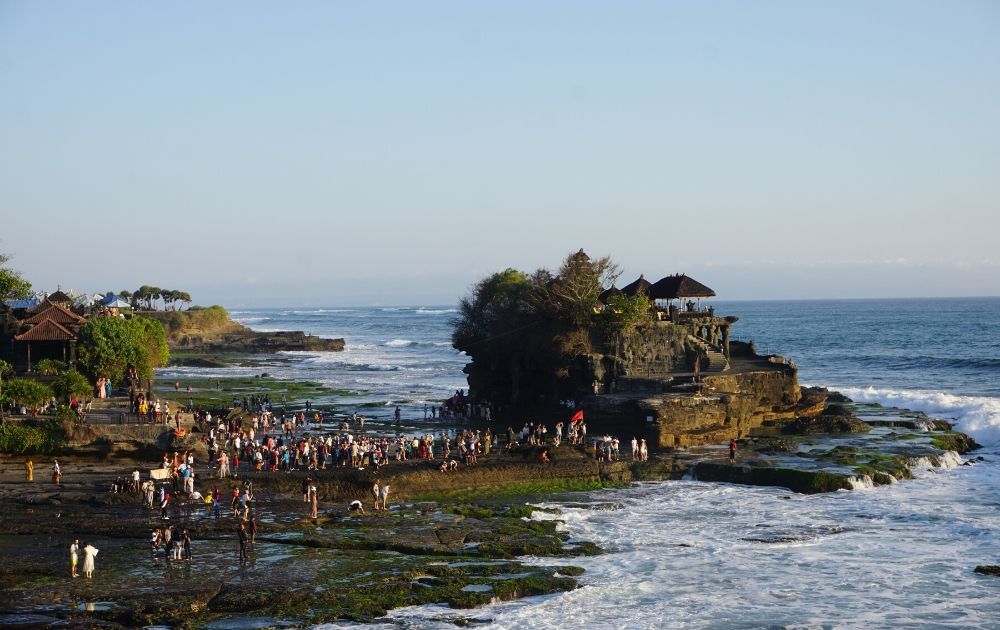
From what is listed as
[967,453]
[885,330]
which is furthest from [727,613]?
[885,330]

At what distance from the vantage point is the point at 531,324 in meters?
53.8

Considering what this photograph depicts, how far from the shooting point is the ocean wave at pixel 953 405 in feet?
168

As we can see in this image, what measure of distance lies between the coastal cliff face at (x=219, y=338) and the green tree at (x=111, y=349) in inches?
2336

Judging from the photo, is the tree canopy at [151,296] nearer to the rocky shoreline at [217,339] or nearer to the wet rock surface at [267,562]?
the rocky shoreline at [217,339]

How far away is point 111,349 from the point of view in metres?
46.6

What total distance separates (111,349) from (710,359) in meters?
29.6

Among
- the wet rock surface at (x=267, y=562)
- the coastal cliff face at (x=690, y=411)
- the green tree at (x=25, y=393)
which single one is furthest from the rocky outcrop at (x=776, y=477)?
the green tree at (x=25, y=393)

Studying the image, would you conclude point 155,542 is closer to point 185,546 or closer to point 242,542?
point 185,546

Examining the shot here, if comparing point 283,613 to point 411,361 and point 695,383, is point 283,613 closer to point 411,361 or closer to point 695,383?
point 695,383

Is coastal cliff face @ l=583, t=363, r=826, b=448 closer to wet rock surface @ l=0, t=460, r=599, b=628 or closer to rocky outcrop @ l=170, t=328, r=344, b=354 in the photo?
wet rock surface @ l=0, t=460, r=599, b=628

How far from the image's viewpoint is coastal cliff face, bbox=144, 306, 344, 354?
364ft

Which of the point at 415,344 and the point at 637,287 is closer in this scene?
the point at 637,287

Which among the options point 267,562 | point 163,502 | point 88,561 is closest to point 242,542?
point 267,562

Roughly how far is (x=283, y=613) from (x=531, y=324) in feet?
106
